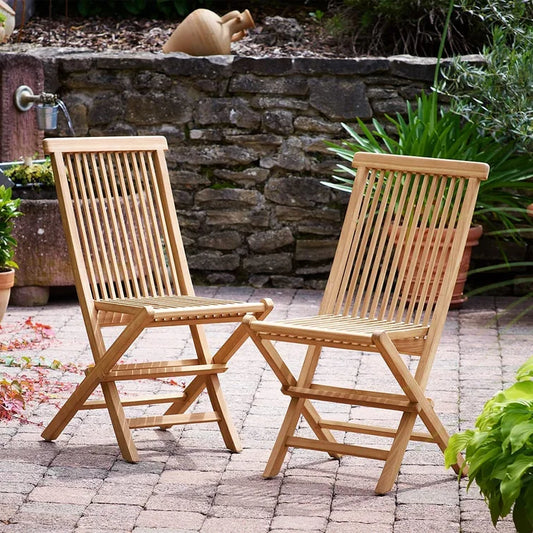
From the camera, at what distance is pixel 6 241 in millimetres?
5492

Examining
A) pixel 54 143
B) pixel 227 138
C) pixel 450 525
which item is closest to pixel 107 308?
pixel 54 143

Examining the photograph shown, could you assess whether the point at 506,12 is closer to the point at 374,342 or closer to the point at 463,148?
the point at 463,148

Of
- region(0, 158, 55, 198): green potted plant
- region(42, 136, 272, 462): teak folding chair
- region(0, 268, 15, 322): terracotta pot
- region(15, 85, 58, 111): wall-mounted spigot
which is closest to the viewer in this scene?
region(42, 136, 272, 462): teak folding chair

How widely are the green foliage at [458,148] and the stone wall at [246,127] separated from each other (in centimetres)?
29

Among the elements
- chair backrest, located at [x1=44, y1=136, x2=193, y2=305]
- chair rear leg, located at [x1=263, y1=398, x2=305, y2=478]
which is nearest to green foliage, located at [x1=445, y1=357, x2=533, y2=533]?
chair rear leg, located at [x1=263, y1=398, x2=305, y2=478]

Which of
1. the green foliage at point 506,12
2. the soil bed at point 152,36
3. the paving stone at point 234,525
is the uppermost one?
the green foliage at point 506,12

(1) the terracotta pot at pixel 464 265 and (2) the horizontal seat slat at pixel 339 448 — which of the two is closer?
(2) the horizontal seat slat at pixel 339 448

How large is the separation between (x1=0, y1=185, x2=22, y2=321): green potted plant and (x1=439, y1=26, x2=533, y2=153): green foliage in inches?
97.0

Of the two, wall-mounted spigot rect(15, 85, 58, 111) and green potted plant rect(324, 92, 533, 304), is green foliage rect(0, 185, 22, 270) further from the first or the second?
green potted plant rect(324, 92, 533, 304)

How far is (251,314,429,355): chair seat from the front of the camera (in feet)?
11.3

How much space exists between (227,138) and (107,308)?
3092 millimetres

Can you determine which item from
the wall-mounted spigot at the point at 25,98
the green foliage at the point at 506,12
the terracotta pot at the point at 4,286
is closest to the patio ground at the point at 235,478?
the terracotta pot at the point at 4,286

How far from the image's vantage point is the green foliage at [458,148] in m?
6.16

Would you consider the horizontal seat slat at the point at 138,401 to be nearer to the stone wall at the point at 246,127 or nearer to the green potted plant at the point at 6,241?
the green potted plant at the point at 6,241
